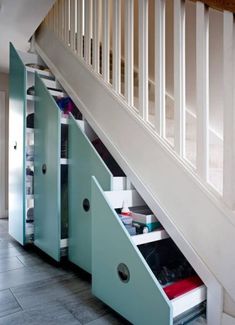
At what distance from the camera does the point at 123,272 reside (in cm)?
112

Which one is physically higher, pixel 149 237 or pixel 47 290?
pixel 149 237

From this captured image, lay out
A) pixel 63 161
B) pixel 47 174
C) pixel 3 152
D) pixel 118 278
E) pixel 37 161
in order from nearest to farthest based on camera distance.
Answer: pixel 118 278 → pixel 63 161 → pixel 47 174 → pixel 37 161 → pixel 3 152

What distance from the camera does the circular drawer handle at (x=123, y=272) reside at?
1.09m

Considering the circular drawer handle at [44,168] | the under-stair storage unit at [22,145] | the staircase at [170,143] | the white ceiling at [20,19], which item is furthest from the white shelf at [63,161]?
the white ceiling at [20,19]

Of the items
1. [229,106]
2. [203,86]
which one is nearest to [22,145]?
[203,86]

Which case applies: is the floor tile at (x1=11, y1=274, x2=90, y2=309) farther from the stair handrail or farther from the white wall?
the white wall

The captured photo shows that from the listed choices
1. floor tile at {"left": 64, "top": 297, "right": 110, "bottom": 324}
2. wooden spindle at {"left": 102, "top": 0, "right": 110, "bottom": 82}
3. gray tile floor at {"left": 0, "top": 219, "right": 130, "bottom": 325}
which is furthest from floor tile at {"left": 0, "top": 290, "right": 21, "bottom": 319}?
wooden spindle at {"left": 102, "top": 0, "right": 110, "bottom": 82}

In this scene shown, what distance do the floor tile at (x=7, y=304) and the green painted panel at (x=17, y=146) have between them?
2.28ft

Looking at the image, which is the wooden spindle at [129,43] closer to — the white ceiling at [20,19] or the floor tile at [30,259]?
the white ceiling at [20,19]

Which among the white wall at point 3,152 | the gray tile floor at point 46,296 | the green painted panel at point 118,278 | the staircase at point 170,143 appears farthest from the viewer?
the white wall at point 3,152

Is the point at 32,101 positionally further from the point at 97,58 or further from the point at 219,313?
the point at 219,313

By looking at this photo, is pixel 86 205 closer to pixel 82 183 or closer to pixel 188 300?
pixel 82 183

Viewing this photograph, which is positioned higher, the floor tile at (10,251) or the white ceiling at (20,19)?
the white ceiling at (20,19)

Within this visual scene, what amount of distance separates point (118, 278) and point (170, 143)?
706 mm
